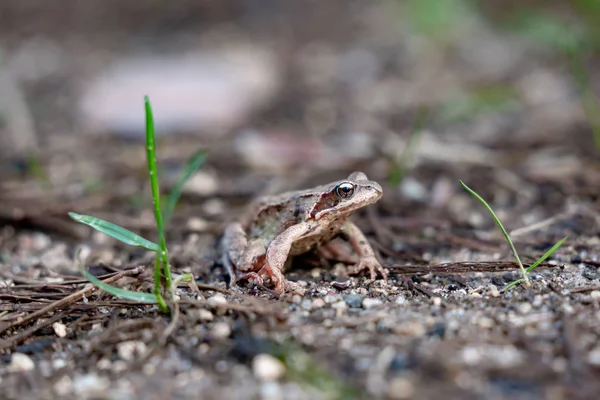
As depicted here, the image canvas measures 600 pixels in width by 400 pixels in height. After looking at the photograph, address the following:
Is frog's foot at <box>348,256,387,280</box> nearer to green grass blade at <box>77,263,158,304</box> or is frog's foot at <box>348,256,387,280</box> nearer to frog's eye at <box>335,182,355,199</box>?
frog's eye at <box>335,182,355,199</box>

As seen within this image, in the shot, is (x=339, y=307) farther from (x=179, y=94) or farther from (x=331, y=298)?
(x=179, y=94)

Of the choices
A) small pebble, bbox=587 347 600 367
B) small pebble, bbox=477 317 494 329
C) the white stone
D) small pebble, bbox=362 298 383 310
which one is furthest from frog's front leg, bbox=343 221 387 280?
the white stone

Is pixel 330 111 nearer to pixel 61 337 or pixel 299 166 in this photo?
pixel 299 166

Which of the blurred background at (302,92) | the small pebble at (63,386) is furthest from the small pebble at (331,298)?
the blurred background at (302,92)

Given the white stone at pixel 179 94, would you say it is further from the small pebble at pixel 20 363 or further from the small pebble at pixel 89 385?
the small pebble at pixel 89 385

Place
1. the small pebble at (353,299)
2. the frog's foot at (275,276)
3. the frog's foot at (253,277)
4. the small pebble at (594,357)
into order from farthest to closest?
the frog's foot at (253,277) → the frog's foot at (275,276) → the small pebble at (353,299) → the small pebble at (594,357)

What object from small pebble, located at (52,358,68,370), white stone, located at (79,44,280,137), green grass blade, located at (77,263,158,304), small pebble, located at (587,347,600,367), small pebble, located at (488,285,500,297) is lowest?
small pebble, located at (587,347,600,367)

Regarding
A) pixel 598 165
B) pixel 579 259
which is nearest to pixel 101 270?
pixel 579 259
